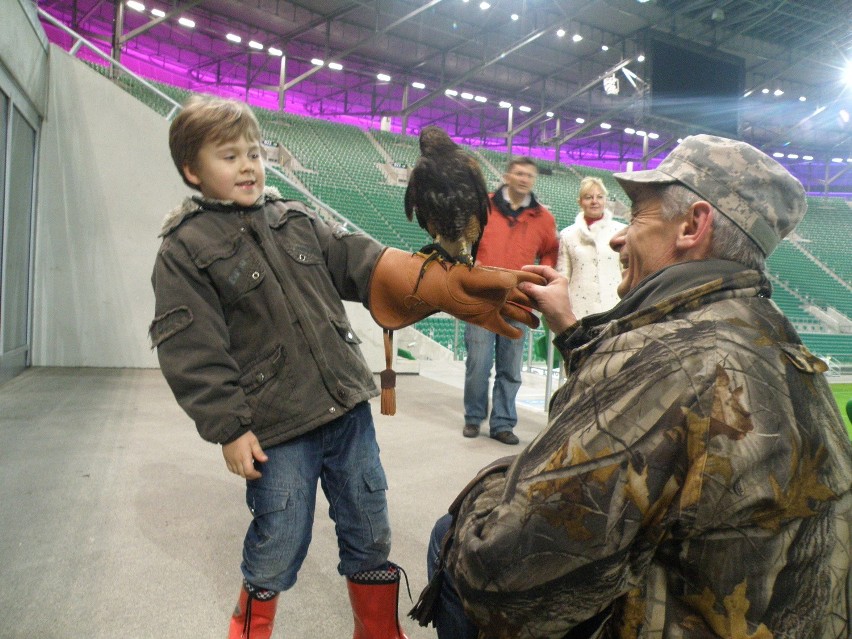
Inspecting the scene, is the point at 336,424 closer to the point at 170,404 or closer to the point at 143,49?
the point at 170,404

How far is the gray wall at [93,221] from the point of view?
4926 mm

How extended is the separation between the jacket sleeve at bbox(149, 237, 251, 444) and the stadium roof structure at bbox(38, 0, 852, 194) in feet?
44.5

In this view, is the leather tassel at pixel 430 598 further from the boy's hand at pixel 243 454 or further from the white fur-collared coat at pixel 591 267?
the white fur-collared coat at pixel 591 267

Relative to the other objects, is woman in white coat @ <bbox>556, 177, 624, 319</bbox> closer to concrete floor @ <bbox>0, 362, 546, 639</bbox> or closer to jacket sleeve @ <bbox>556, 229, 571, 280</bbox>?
jacket sleeve @ <bbox>556, 229, 571, 280</bbox>

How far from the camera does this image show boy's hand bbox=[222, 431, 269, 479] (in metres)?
1.08

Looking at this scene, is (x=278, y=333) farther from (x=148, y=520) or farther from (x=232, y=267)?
(x=148, y=520)

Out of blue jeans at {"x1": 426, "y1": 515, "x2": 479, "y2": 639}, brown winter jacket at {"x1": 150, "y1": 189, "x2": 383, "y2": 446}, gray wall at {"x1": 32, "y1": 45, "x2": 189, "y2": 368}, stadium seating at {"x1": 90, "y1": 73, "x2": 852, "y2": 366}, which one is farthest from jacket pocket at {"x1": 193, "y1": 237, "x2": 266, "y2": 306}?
stadium seating at {"x1": 90, "y1": 73, "x2": 852, "y2": 366}

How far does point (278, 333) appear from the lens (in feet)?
3.76

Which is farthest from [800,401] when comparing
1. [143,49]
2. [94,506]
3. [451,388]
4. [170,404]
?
[143,49]

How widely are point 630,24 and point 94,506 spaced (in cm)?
1725

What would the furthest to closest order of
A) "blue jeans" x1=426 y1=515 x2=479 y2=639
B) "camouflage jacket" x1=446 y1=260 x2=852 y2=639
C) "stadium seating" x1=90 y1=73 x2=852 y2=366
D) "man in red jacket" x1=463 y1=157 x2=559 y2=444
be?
"stadium seating" x1=90 y1=73 x2=852 y2=366 < "man in red jacket" x1=463 y1=157 x2=559 y2=444 < "blue jeans" x1=426 y1=515 x2=479 y2=639 < "camouflage jacket" x1=446 y1=260 x2=852 y2=639

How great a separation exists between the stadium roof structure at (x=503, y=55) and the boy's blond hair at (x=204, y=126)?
13416 mm

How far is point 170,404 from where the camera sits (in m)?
3.68

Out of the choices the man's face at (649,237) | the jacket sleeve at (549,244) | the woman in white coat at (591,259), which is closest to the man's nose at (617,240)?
the man's face at (649,237)
